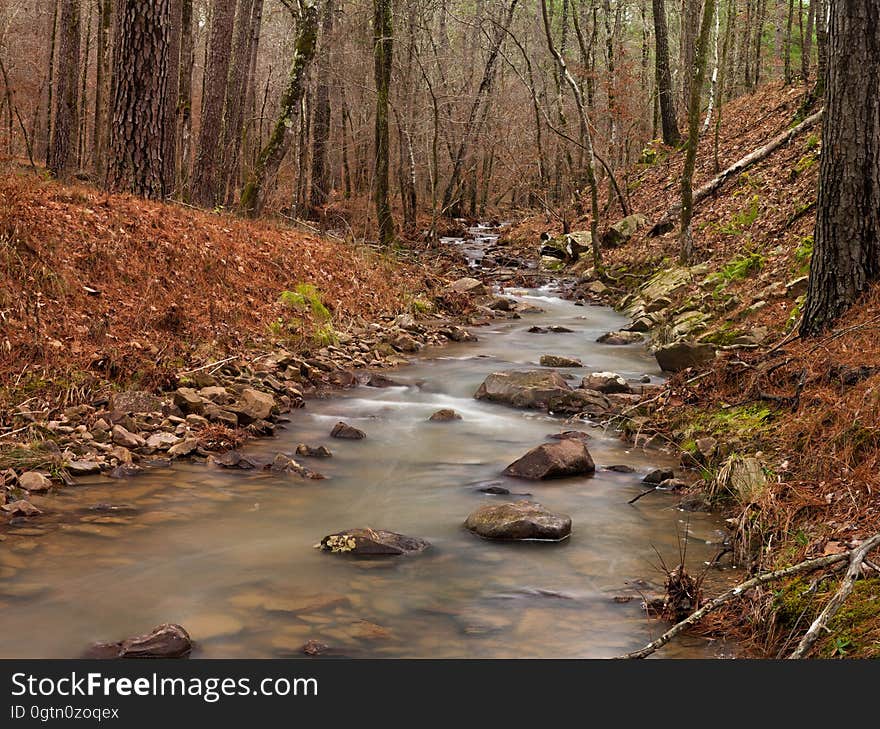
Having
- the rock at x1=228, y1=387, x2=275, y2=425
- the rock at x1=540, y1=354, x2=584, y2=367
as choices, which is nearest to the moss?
the rock at x1=228, y1=387, x2=275, y2=425

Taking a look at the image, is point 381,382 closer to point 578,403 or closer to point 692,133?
point 578,403

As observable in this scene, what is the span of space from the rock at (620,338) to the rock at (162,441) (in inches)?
343

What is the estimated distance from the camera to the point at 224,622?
5.02 m

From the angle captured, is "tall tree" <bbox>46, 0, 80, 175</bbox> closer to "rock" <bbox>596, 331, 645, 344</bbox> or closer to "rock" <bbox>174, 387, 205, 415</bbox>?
"rock" <bbox>596, 331, 645, 344</bbox>

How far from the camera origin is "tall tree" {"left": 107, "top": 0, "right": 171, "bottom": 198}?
1201cm

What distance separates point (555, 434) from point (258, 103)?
1590 inches

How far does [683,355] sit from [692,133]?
661cm

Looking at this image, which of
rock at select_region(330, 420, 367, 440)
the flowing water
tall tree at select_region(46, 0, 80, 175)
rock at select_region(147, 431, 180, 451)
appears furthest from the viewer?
tall tree at select_region(46, 0, 80, 175)

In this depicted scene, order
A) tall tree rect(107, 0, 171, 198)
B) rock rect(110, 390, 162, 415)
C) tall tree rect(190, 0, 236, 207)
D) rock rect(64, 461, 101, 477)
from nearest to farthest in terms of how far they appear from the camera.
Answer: rock rect(64, 461, 101, 477) < rock rect(110, 390, 162, 415) < tall tree rect(107, 0, 171, 198) < tall tree rect(190, 0, 236, 207)

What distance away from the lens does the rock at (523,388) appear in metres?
10.6

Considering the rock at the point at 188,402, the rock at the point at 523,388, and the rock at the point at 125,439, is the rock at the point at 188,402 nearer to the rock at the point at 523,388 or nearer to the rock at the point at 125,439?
the rock at the point at 125,439

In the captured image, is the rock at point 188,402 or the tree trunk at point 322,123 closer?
the rock at point 188,402

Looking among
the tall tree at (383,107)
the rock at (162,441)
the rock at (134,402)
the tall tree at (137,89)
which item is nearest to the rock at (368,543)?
the rock at (162,441)

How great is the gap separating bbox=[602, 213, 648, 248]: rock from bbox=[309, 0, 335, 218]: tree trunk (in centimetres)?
852
